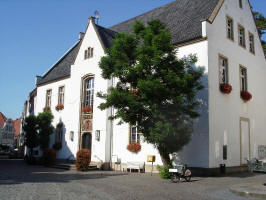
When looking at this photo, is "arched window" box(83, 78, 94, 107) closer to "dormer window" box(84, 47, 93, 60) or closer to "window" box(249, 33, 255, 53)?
"dormer window" box(84, 47, 93, 60)

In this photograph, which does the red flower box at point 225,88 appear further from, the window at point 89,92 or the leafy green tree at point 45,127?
the leafy green tree at point 45,127

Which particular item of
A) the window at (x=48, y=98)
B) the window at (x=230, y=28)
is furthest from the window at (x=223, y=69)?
the window at (x=48, y=98)

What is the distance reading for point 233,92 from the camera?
17984mm

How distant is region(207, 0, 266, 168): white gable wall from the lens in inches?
629

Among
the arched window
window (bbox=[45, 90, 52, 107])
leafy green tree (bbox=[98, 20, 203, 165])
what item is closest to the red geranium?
the arched window

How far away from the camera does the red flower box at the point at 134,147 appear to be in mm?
18188

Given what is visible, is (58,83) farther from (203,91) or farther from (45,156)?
(203,91)

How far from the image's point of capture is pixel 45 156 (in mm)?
22125

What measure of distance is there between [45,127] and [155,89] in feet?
50.8

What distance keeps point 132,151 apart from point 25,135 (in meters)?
12.3

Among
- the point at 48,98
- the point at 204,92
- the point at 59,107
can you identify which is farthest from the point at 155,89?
the point at 48,98

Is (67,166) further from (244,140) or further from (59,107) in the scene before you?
(244,140)

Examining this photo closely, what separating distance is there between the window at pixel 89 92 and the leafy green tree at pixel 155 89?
7695 mm

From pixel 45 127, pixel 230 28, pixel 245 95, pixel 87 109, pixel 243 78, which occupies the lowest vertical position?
pixel 45 127
